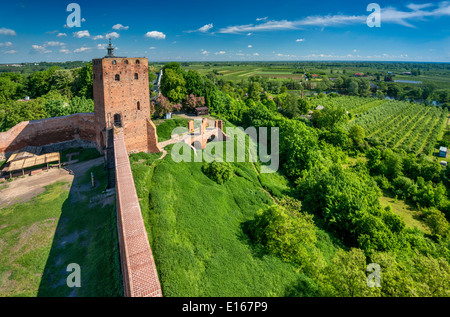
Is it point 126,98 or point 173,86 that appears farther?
point 173,86

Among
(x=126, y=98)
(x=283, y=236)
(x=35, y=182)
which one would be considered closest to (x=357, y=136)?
(x=283, y=236)

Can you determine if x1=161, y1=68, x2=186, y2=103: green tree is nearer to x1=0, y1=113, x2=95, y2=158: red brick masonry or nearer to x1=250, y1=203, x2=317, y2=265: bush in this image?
x1=0, y1=113, x2=95, y2=158: red brick masonry

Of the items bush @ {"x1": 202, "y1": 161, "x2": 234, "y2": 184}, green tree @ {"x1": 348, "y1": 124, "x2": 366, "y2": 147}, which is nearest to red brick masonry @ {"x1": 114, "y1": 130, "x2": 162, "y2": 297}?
bush @ {"x1": 202, "y1": 161, "x2": 234, "y2": 184}

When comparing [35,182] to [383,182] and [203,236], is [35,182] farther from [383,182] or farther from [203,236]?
[383,182]

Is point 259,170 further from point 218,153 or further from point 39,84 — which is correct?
point 39,84

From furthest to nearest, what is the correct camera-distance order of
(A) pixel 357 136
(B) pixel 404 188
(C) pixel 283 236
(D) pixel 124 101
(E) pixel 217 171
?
(A) pixel 357 136 < (B) pixel 404 188 < (E) pixel 217 171 < (D) pixel 124 101 < (C) pixel 283 236

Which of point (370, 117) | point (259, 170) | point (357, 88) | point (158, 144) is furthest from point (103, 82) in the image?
point (357, 88)
